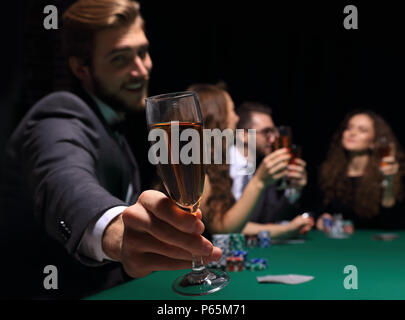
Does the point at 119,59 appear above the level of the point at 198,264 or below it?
above

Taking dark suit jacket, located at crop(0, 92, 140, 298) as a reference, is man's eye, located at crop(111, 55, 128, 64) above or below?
above

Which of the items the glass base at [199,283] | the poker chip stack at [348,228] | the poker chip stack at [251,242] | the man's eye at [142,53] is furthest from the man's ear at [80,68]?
the poker chip stack at [348,228]

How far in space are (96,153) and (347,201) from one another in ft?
8.97

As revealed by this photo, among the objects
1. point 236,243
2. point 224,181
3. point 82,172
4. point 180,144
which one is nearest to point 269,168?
point 224,181

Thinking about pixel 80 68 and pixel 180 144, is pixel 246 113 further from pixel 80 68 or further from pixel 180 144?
pixel 180 144

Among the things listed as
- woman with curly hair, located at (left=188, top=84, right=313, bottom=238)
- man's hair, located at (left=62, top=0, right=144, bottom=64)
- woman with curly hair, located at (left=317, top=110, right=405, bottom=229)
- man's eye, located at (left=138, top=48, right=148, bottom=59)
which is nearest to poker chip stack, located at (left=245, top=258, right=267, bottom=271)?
woman with curly hair, located at (left=188, top=84, right=313, bottom=238)

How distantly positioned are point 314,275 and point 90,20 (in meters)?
1.47

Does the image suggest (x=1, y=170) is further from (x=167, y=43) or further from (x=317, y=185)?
(x=317, y=185)

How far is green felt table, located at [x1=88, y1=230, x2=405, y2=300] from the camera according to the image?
1.31m

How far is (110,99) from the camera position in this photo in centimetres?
174

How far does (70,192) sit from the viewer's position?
3.69 feet

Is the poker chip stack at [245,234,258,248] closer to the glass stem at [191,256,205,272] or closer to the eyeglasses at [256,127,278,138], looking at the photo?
the eyeglasses at [256,127,278,138]

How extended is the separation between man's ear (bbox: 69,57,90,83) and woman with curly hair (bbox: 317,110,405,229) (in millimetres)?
2238
